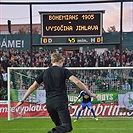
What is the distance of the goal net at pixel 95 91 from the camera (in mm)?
19516

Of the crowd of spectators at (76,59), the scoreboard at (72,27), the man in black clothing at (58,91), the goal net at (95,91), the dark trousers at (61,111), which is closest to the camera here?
the dark trousers at (61,111)

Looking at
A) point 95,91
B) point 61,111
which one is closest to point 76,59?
point 95,91

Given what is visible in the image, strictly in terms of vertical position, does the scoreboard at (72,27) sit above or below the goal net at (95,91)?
above

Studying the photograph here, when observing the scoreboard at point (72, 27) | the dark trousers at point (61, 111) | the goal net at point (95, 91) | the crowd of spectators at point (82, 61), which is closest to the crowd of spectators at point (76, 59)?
the crowd of spectators at point (82, 61)

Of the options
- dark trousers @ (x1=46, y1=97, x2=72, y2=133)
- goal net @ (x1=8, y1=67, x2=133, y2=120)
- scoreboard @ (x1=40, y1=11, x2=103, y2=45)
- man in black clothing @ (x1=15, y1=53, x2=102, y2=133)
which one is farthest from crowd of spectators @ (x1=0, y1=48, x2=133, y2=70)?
dark trousers @ (x1=46, y1=97, x2=72, y2=133)

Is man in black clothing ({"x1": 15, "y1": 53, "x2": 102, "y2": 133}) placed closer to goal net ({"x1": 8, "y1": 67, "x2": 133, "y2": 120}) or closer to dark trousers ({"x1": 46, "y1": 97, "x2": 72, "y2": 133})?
dark trousers ({"x1": 46, "y1": 97, "x2": 72, "y2": 133})

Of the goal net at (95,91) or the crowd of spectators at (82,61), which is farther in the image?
the crowd of spectators at (82,61)

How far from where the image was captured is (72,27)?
16.5m

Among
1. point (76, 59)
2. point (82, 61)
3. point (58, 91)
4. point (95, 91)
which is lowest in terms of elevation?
point (95, 91)

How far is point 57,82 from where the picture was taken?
Answer: 751 centimetres

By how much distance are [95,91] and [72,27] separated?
4.58 metres

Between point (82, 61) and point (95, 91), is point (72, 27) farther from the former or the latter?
point (95, 91)

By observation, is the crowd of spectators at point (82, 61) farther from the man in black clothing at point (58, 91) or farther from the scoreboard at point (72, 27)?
the man in black clothing at point (58, 91)

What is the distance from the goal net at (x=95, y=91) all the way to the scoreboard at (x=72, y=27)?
3208 millimetres
